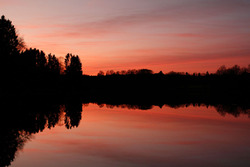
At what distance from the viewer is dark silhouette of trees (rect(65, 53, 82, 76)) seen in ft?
445

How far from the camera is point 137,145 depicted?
689 inches

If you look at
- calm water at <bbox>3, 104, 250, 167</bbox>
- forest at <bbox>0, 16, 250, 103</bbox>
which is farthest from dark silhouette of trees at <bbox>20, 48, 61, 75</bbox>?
calm water at <bbox>3, 104, 250, 167</bbox>

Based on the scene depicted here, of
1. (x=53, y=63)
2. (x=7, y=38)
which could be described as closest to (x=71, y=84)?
(x=53, y=63)

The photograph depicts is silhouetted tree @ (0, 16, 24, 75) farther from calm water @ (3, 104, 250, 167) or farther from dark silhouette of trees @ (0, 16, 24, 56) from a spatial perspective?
calm water @ (3, 104, 250, 167)

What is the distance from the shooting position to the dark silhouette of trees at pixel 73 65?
136m

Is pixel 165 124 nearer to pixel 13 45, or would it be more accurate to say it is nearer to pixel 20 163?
pixel 20 163

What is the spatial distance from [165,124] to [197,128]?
3.30 meters

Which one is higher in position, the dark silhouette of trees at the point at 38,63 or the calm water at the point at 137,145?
the dark silhouette of trees at the point at 38,63

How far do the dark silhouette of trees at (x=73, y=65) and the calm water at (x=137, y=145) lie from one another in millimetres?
110878

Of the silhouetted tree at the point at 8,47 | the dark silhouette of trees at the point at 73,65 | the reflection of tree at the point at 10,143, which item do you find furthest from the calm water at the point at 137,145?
the dark silhouette of trees at the point at 73,65

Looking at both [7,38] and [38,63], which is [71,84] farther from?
[7,38]

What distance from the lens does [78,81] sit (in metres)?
124

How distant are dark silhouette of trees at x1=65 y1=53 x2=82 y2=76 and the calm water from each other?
111m

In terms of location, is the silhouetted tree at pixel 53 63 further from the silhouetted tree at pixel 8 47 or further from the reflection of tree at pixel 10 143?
the reflection of tree at pixel 10 143
